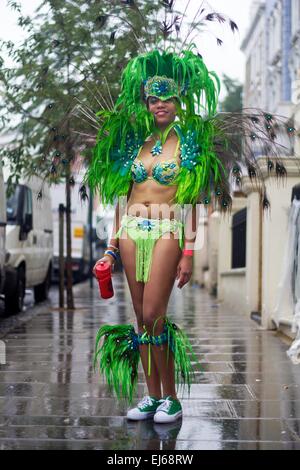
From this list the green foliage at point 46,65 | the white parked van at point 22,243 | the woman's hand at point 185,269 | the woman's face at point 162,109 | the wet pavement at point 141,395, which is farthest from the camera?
the white parked van at point 22,243

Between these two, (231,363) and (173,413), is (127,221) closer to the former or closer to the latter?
(173,413)

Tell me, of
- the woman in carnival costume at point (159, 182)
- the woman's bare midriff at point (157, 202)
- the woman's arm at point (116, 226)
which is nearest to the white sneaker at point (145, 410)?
the woman in carnival costume at point (159, 182)

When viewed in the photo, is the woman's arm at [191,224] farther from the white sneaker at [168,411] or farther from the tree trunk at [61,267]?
the tree trunk at [61,267]

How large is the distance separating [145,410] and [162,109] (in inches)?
74.9

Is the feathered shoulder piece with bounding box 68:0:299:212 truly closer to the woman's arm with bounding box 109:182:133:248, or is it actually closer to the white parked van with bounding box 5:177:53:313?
the woman's arm with bounding box 109:182:133:248

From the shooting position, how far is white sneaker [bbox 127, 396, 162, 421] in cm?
527

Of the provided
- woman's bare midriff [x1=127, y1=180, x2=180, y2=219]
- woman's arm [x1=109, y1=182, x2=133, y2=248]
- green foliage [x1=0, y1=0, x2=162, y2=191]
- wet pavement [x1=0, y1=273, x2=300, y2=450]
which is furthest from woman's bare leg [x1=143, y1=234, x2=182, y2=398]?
green foliage [x1=0, y1=0, x2=162, y2=191]

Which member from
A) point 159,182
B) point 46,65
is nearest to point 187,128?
point 159,182

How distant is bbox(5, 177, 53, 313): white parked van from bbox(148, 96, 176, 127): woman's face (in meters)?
7.15

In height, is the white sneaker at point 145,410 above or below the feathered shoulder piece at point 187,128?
below

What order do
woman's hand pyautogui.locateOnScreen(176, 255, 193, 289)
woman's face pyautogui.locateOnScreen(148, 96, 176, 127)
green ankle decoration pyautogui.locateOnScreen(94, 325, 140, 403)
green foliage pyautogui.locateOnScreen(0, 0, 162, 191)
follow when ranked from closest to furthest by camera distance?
woman's hand pyautogui.locateOnScreen(176, 255, 193, 289), woman's face pyautogui.locateOnScreen(148, 96, 176, 127), green ankle decoration pyautogui.locateOnScreen(94, 325, 140, 403), green foliage pyautogui.locateOnScreen(0, 0, 162, 191)

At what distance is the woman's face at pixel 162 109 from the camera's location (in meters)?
5.25

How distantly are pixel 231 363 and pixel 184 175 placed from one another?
335cm
